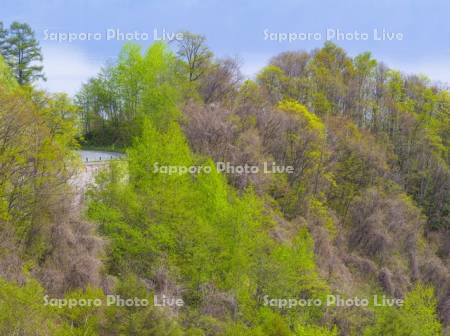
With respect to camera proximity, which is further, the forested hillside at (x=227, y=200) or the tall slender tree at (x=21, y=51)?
the tall slender tree at (x=21, y=51)

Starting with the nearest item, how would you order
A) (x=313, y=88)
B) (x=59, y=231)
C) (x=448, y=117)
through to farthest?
(x=59, y=231)
(x=313, y=88)
(x=448, y=117)

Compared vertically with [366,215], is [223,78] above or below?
above

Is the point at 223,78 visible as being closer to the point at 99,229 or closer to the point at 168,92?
the point at 168,92

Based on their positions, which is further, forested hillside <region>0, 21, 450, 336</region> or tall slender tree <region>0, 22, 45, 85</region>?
tall slender tree <region>0, 22, 45, 85</region>

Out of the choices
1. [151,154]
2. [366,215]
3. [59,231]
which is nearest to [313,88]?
[366,215]

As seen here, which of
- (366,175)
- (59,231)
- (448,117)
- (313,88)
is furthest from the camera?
(448,117)

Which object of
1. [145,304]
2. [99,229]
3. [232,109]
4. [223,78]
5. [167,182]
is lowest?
[145,304]

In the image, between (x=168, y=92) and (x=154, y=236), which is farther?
(x=168, y=92)
